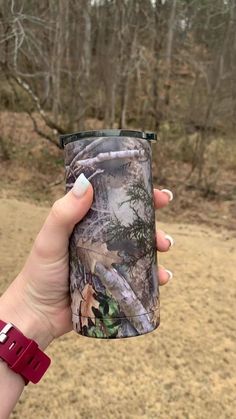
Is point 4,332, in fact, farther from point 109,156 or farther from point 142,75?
point 142,75

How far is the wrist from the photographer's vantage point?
166 centimetres

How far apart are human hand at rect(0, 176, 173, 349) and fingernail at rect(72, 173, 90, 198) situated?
0.15m

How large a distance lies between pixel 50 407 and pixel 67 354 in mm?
625

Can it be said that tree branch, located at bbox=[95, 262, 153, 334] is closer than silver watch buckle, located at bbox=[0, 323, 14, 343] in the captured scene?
Yes

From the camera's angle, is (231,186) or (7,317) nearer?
(7,317)

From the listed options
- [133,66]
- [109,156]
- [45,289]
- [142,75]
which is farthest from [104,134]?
[142,75]

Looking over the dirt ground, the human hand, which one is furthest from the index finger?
the dirt ground

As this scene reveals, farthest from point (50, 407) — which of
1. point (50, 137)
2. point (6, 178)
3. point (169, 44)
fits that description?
point (169, 44)

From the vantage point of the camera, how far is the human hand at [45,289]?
160 centimetres

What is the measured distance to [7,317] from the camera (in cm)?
165

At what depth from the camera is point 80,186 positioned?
137 cm

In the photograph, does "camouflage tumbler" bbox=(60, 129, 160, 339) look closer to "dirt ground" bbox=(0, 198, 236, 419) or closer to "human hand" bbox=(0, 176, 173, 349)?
"human hand" bbox=(0, 176, 173, 349)

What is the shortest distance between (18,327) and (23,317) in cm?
5

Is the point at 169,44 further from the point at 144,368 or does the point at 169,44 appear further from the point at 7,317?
the point at 7,317
